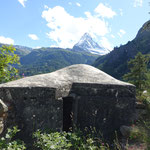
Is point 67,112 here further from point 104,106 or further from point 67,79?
point 104,106

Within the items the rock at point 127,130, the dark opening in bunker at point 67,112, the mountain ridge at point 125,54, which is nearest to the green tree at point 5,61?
the dark opening in bunker at point 67,112

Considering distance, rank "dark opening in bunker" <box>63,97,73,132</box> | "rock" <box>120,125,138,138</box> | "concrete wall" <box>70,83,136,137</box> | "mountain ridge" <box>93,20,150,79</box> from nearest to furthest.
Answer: "rock" <box>120,125,138,138</box> < "concrete wall" <box>70,83,136,137</box> < "dark opening in bunker" <box>63,97,73,132</box> < "mountain ridge" <box>93,20,150,79</box>

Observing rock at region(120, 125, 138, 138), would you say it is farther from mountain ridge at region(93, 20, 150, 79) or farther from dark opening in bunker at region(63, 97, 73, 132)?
mountain ridge at region(93, 20, 150, 79)

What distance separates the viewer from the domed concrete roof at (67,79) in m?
4.16

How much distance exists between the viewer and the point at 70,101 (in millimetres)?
5414

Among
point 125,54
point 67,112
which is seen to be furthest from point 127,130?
point 125,54

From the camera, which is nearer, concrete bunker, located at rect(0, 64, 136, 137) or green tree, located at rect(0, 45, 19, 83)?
concrete bunker, located at rect(0, 64, 136, 137)

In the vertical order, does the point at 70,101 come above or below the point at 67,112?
above

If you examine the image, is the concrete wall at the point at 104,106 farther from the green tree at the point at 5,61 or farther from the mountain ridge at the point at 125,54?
the mountain ridge at the point at 125,54

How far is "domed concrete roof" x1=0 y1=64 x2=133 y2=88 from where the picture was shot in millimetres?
4164

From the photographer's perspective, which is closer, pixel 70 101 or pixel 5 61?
pixel 70 101

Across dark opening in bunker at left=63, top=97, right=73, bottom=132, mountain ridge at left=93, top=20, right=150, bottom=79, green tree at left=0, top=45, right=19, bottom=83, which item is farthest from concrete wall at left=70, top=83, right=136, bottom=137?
mountain ridge at left=93, top=20, right=150, bottom=79

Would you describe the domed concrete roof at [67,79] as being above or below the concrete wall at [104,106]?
above

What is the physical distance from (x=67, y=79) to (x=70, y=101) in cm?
84
